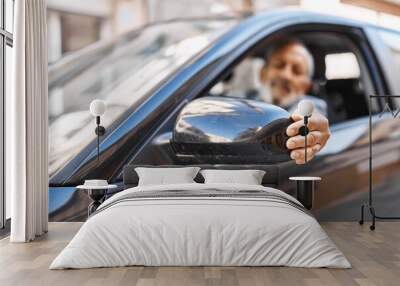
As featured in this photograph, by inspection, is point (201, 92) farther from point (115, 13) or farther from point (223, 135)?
point (115, 13)

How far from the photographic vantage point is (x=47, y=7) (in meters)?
→ 7.18

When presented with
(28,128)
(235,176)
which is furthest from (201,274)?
(28,128)

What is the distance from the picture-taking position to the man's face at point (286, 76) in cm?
715

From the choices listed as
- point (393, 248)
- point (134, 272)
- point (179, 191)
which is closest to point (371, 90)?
point (393, 248)

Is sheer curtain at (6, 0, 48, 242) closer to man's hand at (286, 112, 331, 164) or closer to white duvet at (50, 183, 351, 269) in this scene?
white duvet at (50, 183, 351, 269)

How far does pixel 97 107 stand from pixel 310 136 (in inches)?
96.1

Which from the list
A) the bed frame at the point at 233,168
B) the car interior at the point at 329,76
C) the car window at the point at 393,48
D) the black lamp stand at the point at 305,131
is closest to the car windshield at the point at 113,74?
the car interior at the point at 329,76

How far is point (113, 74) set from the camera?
717cm

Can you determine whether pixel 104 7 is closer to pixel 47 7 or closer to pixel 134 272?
pixel 47 7

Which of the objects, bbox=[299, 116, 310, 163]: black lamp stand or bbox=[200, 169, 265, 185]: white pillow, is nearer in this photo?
bbox=[200, 169, 265, 185]: white pillow

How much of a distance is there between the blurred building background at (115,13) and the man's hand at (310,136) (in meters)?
1.32

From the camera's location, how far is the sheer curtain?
5.79 meters

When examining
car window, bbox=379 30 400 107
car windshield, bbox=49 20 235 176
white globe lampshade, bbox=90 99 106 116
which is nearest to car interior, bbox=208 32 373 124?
car window, bbox=379 30 400 107

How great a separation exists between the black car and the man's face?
129 mm
